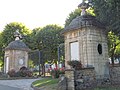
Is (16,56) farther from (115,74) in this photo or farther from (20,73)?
(115,74)

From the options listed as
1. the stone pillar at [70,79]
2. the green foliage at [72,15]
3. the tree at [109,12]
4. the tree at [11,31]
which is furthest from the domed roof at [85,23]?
the tree at [11,31]

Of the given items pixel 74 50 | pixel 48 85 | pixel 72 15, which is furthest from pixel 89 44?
pixel 72 15

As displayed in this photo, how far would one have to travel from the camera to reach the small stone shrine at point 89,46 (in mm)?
13375

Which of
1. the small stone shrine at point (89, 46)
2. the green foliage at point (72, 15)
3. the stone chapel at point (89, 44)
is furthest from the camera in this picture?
the green foliage at point (72, 15)

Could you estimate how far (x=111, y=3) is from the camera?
1259 centimetres

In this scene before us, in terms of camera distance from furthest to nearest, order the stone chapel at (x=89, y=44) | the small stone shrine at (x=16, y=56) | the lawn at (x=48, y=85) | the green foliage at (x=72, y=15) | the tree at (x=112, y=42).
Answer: the small stone shrine at (x=16, y=56)
the green foliage at (x=72, y=15)
the tree at (x=112, y=42)
the stone chapel at (x=89, y=44)
the lawn at (x=48, y=85)

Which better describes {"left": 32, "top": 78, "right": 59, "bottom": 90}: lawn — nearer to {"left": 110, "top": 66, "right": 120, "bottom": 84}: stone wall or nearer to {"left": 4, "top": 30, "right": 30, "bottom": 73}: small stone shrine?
{"left": 110, "top": 66, "right": 120, "bottom": 84}: stone wall

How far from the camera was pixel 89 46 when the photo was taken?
13508mm

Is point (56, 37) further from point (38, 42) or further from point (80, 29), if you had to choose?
point (80, 29)

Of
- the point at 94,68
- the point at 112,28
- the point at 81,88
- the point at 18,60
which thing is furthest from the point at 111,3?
the point at 18,60

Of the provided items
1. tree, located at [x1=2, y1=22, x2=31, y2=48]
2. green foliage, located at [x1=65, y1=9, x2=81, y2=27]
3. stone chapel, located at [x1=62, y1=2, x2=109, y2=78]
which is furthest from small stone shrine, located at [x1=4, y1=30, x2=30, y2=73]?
stone chapel, located at [x1=62, y1=2, x2=109, y2=78]

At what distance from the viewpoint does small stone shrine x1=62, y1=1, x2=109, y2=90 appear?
1338cm

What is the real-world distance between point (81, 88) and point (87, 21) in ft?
14.8

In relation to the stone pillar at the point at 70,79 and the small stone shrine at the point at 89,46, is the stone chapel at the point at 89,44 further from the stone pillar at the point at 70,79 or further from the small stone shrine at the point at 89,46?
the stone pillar at the point at 70,79
